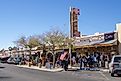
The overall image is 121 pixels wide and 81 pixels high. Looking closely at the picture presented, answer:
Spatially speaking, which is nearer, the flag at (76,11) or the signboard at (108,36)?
the signboard at (108,36)

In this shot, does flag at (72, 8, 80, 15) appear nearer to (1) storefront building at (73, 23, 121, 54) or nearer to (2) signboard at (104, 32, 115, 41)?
(1) storefront building at (73, 23, 121, 54)

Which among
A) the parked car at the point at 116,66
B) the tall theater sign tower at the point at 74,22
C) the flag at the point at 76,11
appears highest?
the flag at the point at 76,11

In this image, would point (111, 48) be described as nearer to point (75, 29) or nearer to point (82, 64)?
point (82, 64)

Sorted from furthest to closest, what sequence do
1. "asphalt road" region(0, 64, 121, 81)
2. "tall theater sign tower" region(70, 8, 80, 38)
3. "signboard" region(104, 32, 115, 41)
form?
"tall theater sign tower" region(70, 8, 80, 38), "signboard" region(104, 32, 115, 41), "asphalt road" region(0, 64, 121, 81)

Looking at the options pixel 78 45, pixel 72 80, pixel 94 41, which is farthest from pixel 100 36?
pixel 72 80

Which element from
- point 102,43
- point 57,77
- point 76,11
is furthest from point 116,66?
point 76,11

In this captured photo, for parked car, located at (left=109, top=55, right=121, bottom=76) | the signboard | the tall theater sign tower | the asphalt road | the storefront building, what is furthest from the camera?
the tall theater sign tower

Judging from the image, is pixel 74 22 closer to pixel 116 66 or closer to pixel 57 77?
pixel 116 66

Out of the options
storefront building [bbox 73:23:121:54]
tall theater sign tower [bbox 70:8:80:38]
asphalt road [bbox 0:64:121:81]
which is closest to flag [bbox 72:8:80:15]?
tall theater sign tower [bbox 70:8:80:38]

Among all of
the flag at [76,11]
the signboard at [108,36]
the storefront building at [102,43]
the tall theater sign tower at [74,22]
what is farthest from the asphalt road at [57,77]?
the flag at [76,11]

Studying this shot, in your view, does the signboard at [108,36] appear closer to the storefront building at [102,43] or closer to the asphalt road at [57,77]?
the storefront building at [102,43]

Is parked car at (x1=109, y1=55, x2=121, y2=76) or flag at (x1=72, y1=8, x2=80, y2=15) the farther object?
flag at (x1=72, y1=8, x2=80, y2=15)

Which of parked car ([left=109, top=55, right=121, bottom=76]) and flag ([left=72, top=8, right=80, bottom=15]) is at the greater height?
flag ([left=72, top=8, right=80, bottom=15])

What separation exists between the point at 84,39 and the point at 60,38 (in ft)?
11.7
